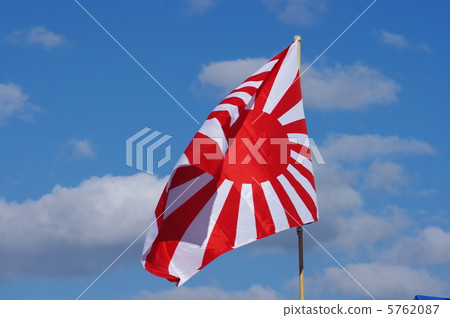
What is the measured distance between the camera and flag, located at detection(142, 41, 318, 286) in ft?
96.0

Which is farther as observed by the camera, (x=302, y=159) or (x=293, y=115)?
(x=293, y=115)

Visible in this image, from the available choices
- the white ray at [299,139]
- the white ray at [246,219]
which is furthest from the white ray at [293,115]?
the white ray at [246,219]

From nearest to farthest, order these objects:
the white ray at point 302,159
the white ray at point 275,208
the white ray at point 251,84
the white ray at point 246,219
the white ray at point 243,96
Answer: the white ray at point 246,219 < the white ray at point 275,208 < the white ray at point 302,159 < the white ray at point 243,96 < the white ray at point 251,84

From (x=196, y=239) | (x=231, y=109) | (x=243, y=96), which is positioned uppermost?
(x=243, y=96)

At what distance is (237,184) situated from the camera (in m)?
29.4

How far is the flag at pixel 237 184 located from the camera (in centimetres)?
2925

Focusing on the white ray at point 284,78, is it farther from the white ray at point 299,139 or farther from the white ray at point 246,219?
the white ray at point 246,219

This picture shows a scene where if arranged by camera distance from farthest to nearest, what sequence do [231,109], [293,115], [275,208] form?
[231,109] → [293,115] → [275,208]

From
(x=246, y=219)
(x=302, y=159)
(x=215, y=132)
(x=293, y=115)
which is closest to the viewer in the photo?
(x=246, y=219)

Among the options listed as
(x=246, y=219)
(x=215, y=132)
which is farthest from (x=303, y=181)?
(x=215, y=132)

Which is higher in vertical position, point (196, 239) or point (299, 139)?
point (299, 139)

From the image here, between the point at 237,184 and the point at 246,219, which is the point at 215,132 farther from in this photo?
the point at 246,219
